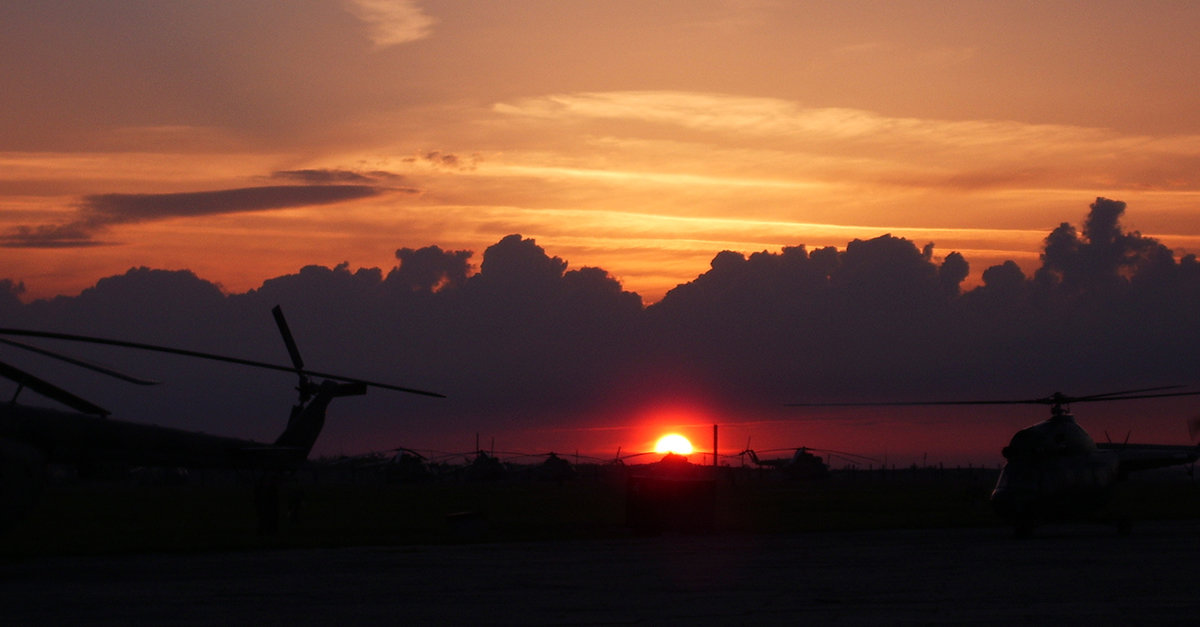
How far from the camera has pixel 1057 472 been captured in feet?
105

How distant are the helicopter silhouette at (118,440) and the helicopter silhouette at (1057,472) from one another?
17383 mm

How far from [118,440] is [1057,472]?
77.8ft

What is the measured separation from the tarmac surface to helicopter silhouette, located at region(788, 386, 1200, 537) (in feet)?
6.06

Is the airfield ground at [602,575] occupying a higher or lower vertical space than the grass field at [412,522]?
higher

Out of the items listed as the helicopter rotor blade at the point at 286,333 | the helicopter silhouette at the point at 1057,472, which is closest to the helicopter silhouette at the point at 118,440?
the helicopter rotor blade at the point at 286,333

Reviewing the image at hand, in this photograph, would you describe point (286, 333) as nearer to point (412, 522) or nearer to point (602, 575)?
point (412, 522)

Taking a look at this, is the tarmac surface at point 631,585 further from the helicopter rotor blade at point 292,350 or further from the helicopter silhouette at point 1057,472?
the helicopter rotor blade at point 292,350

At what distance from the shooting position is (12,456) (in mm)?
23016

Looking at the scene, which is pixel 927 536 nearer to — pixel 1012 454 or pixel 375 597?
pixel 1012 454

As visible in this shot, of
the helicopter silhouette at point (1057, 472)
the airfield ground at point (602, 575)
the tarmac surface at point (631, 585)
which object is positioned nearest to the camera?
the tarmac surface at point (631, 585)

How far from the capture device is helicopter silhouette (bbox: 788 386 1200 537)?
31750 mm

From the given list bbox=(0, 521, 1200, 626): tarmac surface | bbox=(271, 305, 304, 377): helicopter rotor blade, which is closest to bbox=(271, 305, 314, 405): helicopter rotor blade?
bbox=(271, 305, 304, 377): helicopter rotor blade

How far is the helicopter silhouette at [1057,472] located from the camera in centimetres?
3175

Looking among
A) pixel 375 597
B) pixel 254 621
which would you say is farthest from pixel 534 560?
pixel 254 621
